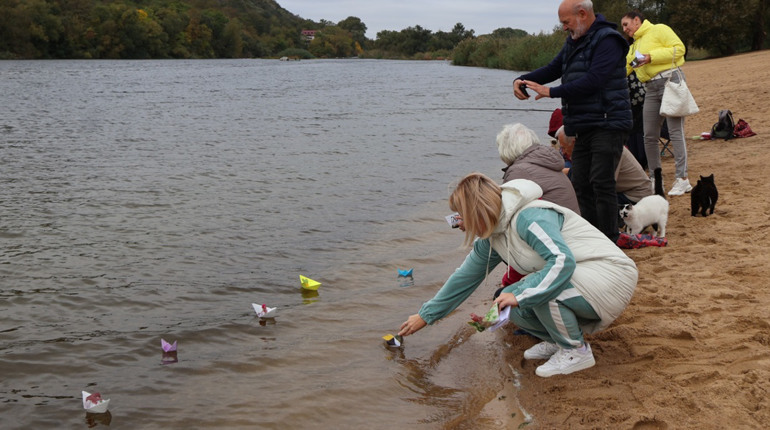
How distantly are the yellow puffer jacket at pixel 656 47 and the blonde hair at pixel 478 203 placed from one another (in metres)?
4.83

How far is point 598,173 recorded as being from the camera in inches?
226

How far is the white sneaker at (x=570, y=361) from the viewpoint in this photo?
4.06 meters

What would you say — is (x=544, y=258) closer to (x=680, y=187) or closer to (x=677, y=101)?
(x=677, y=101)

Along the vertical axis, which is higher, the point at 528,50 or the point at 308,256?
the point at 528,50

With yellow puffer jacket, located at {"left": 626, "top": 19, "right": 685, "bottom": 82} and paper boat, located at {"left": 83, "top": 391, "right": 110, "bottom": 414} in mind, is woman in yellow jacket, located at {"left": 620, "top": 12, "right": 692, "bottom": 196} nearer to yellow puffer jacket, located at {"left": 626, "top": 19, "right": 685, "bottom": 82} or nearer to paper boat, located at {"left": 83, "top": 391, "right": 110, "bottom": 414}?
yellow puffer jacket, located at {"left": 626, "top": 19, "right": 685, "bottom": 82}

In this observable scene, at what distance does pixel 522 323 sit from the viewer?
4.23 metres

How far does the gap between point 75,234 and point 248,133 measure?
9899 millimetres

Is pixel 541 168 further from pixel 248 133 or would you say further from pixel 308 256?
pixel 248 133

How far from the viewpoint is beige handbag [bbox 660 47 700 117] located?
7633mm

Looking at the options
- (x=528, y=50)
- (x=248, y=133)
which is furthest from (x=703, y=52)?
(x=248, y=133)

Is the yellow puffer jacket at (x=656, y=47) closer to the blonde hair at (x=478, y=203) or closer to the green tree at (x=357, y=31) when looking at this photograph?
the blonde hair at (x=478, y=203)

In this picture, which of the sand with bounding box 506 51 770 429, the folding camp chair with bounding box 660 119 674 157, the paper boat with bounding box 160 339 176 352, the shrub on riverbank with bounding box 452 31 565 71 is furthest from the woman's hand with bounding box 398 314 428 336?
the shrub on riverbank with bounding box 452 31 565 71

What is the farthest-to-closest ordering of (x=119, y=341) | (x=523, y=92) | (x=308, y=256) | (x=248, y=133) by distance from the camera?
(x=248, y=133) < (x=308, y=256) < (x=523, y=92) < (x=119, y=341)

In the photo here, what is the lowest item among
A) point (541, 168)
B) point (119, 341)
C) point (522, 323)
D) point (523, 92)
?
point (119, 341)
